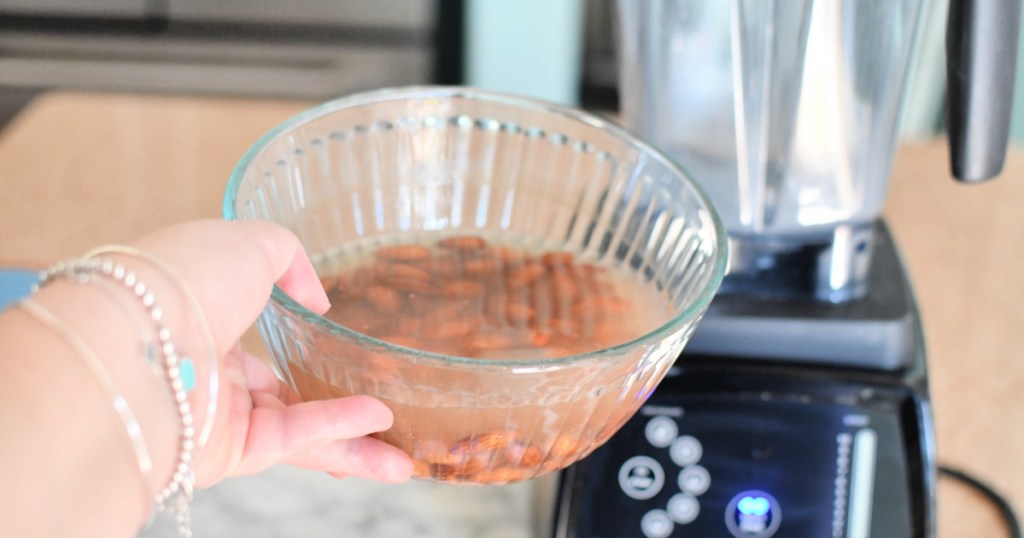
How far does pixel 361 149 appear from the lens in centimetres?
52

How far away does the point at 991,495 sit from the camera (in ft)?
1.95

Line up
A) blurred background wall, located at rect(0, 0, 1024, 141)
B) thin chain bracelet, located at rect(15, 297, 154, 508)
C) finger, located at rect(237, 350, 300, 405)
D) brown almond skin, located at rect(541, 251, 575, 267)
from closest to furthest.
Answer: thin chain bracelet, located at rect(15, 297, 154, 508) < finger, located at rect(237, 350, 300, 405) < brown almond skin, located at rect(541, 251, 575, 267) < blurred background wall, located at rect(0, 0, 1024, 141)

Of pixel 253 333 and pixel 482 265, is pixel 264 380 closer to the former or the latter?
pixel 482 265

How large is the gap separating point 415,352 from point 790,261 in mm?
280

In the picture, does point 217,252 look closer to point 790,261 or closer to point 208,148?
point 790,261

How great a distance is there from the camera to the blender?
49 cm

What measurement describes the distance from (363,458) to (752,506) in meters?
0.21

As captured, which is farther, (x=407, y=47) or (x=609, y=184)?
(x=407, y=47)

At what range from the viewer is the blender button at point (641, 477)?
0.50 meters

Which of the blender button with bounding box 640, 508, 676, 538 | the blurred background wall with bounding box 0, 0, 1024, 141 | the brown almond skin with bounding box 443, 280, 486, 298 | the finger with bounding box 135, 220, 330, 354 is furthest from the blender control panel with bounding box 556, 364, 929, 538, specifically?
the blurred background wall with bounding box 0, 0, 1024, 141

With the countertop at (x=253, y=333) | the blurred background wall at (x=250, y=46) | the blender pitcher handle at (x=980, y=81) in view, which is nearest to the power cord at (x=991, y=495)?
the countertop at (x=253, y=333)

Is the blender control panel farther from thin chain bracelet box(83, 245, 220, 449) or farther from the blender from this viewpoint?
thin chain bracelet box(83, 245, 220, 449)

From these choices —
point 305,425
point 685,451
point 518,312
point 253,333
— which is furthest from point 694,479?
point 253,333

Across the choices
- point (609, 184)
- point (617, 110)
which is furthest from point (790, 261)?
point (617, 110)
